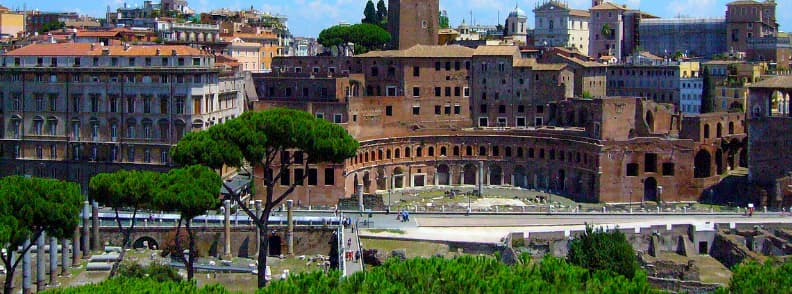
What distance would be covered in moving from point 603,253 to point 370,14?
181 feet

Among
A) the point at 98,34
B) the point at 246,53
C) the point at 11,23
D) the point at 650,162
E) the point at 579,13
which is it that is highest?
the point at 579,13

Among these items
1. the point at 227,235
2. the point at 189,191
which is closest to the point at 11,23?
the point at 227,235

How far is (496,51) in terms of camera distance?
240ft

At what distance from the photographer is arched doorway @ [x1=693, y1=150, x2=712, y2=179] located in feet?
216

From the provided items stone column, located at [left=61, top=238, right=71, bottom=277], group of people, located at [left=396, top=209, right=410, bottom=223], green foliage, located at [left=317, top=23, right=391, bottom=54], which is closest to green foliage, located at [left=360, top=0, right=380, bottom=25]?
green foliage, located at [left=317, top=23, right=391, bottom=54]

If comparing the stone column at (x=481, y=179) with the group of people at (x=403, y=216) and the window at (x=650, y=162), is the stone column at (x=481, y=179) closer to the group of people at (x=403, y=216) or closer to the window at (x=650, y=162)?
the window at (x=650, y=162)

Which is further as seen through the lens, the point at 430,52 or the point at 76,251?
the point at 430,52

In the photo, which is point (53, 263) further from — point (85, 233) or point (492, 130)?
point (492, 130)

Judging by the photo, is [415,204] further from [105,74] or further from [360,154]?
[105,74]

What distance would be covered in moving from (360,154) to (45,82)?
1749 cm

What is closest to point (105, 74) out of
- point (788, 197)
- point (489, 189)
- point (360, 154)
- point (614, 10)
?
point (360, 154)

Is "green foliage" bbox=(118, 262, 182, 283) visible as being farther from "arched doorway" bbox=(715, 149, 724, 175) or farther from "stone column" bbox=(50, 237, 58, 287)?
"arched doorway" bbox=(715, 149, 724, 175)

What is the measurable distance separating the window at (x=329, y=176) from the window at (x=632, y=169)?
54.2ft

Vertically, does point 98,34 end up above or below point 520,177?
above
